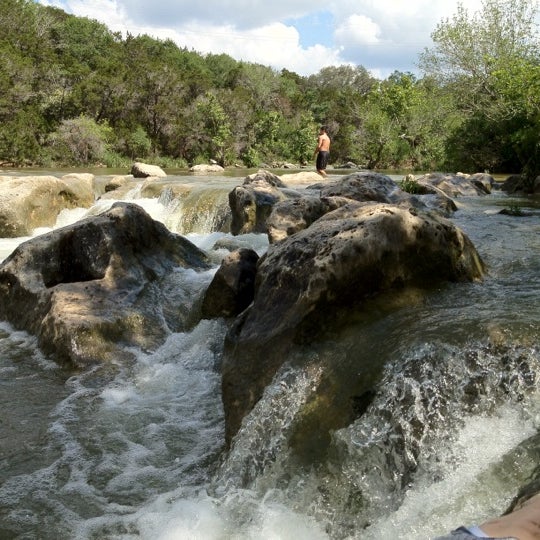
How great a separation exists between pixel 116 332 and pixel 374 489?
392cm

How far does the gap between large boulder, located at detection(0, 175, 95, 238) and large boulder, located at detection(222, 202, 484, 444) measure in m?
9.21

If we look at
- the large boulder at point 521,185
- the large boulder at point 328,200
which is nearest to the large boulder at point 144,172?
the large boulder at point 521,185

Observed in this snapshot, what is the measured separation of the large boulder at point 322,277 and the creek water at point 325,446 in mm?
196

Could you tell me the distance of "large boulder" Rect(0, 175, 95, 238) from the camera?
12.6 metres

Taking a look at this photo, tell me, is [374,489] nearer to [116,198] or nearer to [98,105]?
[116,198]

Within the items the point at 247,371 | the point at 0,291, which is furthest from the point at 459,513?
the point at 0,291

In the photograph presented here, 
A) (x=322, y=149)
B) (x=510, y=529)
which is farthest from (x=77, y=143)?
(x=510, y=529)

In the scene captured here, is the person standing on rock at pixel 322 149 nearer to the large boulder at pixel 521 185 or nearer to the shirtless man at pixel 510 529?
the large boulder at pixel 521 185

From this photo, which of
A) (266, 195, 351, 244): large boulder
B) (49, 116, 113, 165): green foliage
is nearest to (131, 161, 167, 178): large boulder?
(266, 195, 351, 244): large boulder

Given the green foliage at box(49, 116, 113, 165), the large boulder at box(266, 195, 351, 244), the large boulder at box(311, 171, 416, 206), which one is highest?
the green foliage at box(49, 116, 113, 165)

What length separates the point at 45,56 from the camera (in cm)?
4041

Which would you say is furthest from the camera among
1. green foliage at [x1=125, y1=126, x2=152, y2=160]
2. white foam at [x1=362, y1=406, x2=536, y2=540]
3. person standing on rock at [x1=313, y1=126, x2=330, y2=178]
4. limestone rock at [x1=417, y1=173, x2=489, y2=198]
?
green foliage at [x1=125, y1=126, x2=152, y2=160]

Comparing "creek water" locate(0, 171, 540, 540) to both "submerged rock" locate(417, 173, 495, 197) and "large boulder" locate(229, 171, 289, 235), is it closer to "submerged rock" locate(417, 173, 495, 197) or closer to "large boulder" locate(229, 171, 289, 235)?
"large boulder" locate(229, 171, 289, 235)

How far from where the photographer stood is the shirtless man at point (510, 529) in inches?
62.0
